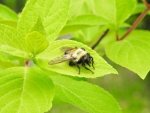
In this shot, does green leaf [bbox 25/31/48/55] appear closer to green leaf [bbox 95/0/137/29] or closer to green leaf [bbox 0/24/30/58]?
green leaf [bbox 0/24/30/58]

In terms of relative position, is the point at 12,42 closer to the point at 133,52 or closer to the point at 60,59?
the point at 60,59

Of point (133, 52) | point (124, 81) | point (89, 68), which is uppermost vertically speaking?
point (89, 68)

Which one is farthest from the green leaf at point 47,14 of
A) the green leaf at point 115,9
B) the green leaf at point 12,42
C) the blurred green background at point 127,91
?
the blurred green background at point 127,91

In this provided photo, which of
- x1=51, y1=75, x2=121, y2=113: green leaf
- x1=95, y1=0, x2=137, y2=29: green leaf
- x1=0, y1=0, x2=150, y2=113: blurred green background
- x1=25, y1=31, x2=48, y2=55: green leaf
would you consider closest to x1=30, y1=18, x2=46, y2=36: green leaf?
x1=25, y1=31, x2=48, y2=55: green leaf

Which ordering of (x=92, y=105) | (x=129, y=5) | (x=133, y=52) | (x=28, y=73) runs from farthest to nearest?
1. (x=129, y=5)
2. (x=133, y=52)
3. (x=92, y=105)
4. (x=28, y=73)

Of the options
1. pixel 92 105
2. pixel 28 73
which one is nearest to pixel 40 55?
pixel 28 73

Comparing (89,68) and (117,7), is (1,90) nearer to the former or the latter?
(89,68)

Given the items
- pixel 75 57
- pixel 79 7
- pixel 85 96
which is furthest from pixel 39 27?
pixel 79 7
